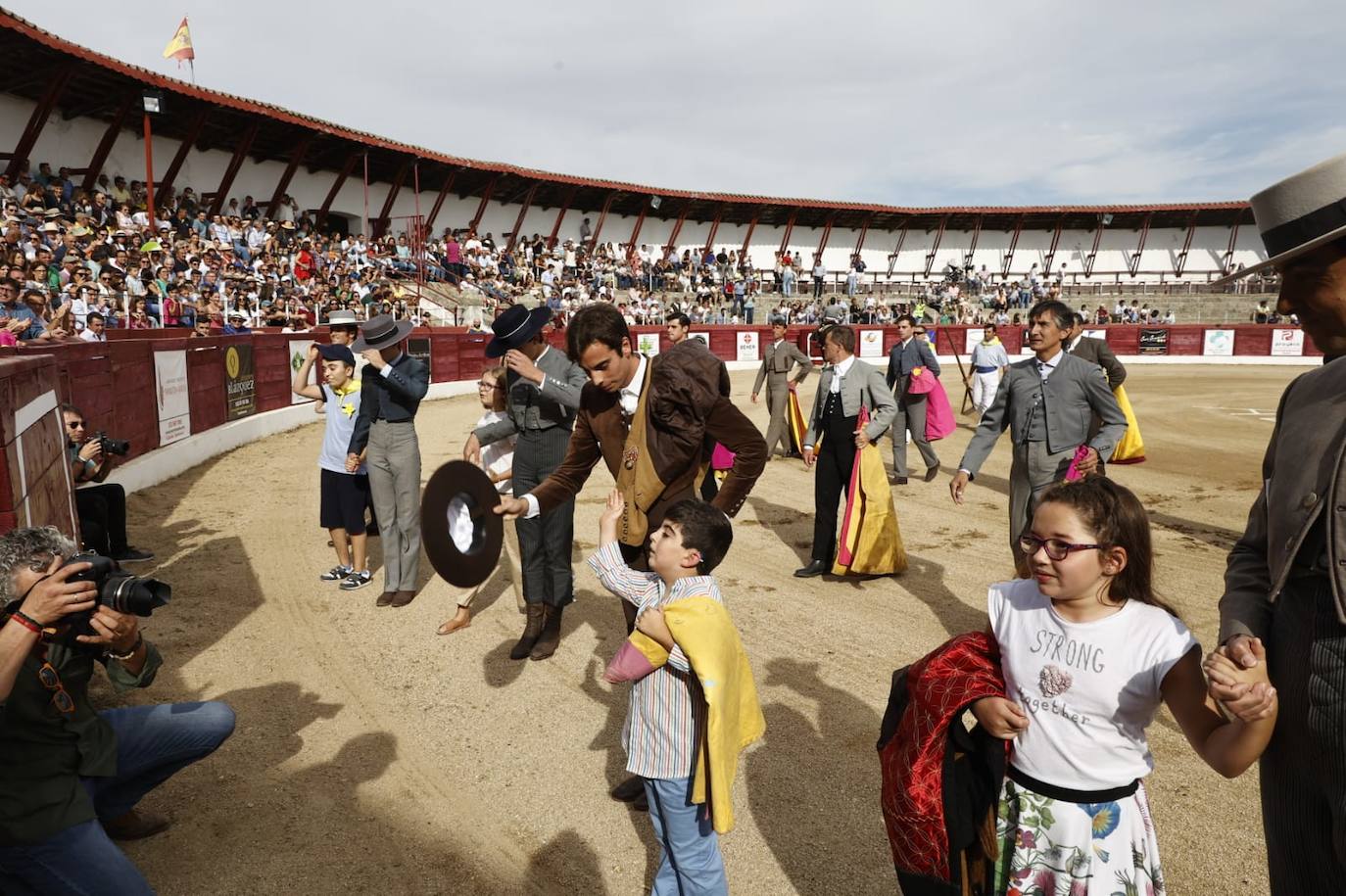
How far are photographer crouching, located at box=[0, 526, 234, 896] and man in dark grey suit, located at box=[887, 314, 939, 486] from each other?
27.7ft

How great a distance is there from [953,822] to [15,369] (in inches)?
171

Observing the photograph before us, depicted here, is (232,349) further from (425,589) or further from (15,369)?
(15,369)


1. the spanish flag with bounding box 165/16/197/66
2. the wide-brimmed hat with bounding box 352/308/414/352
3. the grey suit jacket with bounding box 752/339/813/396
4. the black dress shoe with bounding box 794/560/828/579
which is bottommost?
the black dress shoe with bounding box 794/560/828/579

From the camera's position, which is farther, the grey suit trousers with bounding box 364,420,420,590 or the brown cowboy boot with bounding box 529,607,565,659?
the grey suit trousers with bounding box 364,420,420,590

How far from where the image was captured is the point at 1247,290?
3859 centimetres

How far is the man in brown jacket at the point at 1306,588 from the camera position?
56.6 inches

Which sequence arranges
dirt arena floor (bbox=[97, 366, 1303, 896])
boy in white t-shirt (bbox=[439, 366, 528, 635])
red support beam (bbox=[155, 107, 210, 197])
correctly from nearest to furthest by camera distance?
dirt arena floor (bbox=[97, 366, 1303, 896])
boy in white t-shirt (bbox=[439, 366, 528, 635])
red support beam (bbox=[155, 107, 210, 197])

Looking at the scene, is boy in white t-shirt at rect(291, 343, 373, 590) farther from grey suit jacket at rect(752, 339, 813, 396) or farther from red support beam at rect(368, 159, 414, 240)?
red support beam at rect(368, 159, 414, 240)

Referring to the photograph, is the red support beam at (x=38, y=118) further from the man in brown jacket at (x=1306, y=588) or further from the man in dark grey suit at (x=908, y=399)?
the man in brown jacket at (x=1306, y=588)

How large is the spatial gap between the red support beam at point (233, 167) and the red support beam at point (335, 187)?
328 centimetres

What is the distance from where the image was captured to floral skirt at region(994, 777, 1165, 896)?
70.3 inches

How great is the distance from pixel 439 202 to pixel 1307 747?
A: 3126 centimetres

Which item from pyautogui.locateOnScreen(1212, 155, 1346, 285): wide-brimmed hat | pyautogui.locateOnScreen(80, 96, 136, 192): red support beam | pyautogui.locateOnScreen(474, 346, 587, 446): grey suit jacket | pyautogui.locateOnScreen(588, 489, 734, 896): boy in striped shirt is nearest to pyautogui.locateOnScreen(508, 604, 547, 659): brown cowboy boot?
pyautogui.locateOnScreen(474, 346, 587, 446): grey suit jacket

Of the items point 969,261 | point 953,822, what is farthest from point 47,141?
point 969,261
